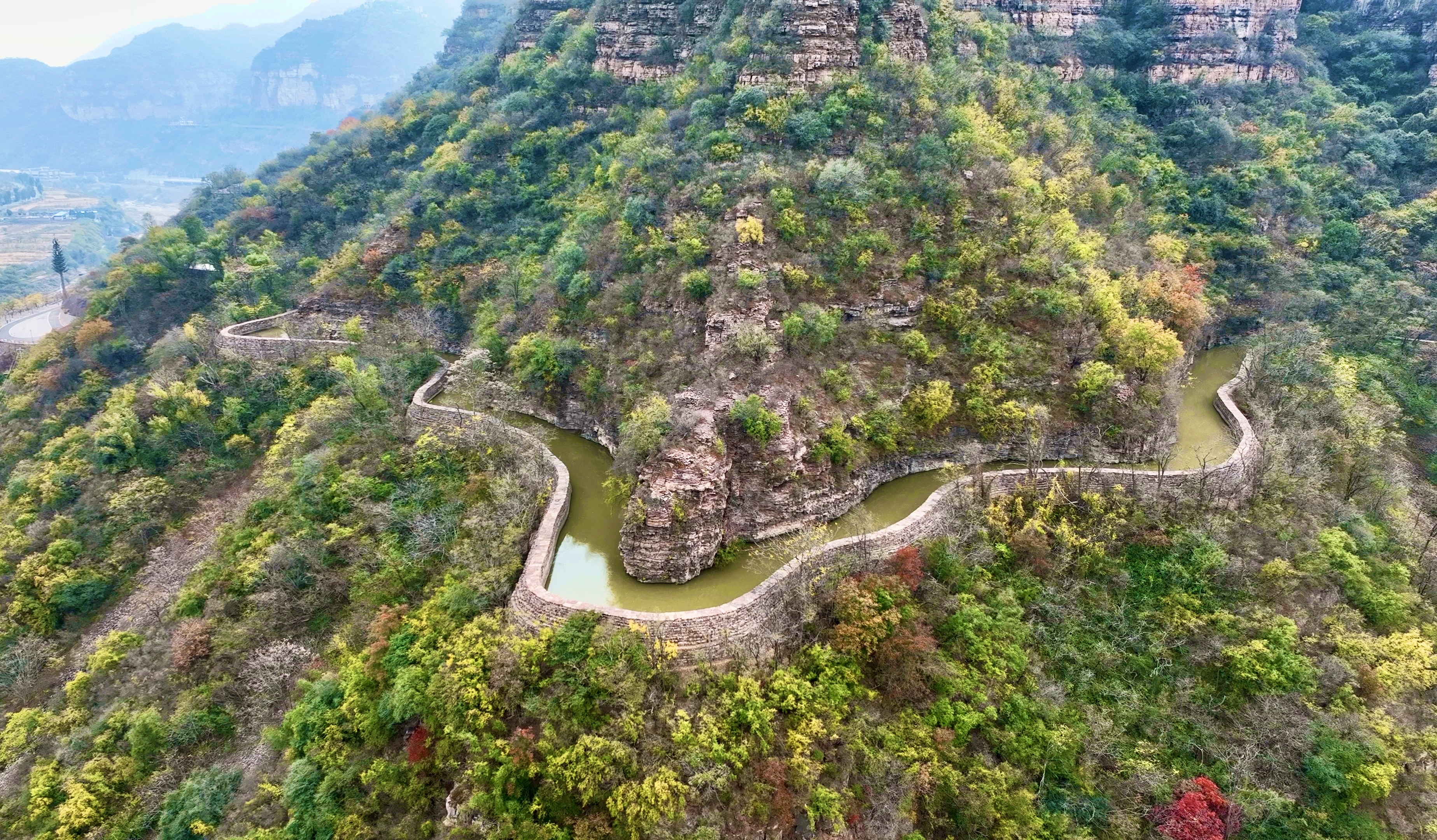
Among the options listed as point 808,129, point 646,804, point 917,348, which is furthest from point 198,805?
point 808,129

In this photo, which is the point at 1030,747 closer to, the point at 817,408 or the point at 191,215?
the point at 817,408

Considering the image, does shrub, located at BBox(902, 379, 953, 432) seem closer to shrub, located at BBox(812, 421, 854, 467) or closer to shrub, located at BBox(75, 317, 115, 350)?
shrub, located at BBox(812, 421, 854, 467)

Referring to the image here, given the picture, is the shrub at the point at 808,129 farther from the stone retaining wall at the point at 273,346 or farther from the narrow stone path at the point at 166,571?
the narrow stone path at the point at 166,571

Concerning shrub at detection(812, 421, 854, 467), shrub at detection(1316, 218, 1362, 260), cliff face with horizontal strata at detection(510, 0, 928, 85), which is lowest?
shrub at detection(812, 421, 854, 467)

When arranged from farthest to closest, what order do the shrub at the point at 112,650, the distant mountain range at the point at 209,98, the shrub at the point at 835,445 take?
the distant mountain range at the point at 209,98 → the shrub at the point at 112,650 → the shrub at the point at 835,445

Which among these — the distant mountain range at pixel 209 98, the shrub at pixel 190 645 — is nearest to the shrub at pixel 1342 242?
the shrub at pixel 190 645

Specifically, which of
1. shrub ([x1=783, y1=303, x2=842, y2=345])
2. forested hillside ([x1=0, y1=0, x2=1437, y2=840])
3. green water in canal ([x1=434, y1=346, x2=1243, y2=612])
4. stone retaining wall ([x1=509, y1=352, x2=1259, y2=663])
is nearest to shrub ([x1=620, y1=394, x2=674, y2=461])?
forested hillside ([x1=0, y1=0, x2=1437, y2=840])
